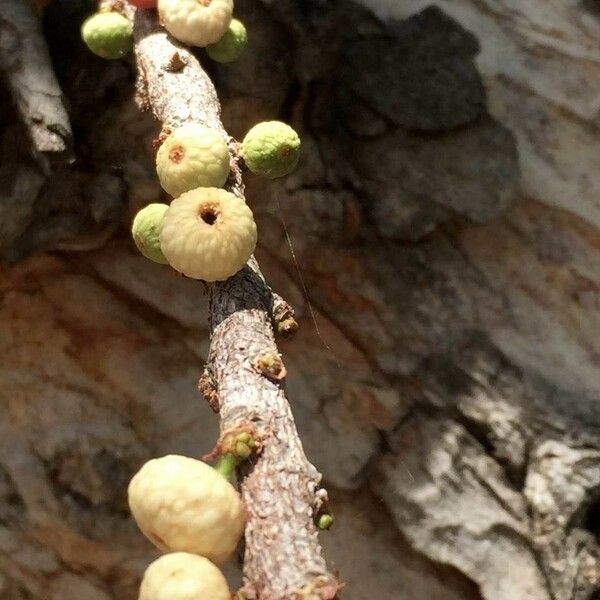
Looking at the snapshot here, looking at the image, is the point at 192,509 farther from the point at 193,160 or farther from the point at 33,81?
the point at 33,81

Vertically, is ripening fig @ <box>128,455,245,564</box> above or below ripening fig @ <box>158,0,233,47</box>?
below

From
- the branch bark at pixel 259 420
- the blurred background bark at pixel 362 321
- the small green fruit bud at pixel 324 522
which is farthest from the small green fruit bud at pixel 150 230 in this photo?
the blurred background bark at pixel 362 321

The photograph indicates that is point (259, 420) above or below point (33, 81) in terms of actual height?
above

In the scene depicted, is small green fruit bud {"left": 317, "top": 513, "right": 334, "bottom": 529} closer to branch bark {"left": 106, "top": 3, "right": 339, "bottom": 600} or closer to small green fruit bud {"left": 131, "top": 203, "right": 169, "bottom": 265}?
branch bark {"left": 106, "top": 3, "right": 339, "bottom": 600}

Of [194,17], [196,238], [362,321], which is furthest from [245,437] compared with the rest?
[362,321]

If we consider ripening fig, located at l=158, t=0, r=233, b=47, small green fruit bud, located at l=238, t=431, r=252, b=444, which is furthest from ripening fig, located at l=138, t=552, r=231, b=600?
ripening fig, located at l=158, t=0, r=233, b=47

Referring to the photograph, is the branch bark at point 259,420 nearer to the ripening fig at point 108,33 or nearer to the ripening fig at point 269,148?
the ripening fig at point 269,148

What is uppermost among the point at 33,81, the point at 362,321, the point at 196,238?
the point at 196,238

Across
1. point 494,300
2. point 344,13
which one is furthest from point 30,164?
point 494,300
